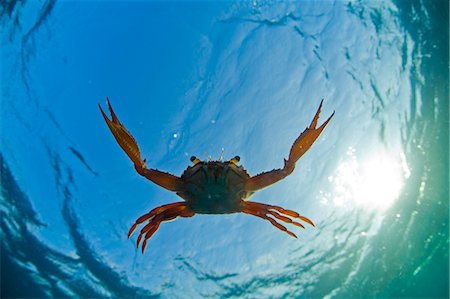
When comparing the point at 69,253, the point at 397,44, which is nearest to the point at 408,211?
the point at 397,44

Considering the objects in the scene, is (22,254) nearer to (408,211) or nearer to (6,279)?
(6,279)

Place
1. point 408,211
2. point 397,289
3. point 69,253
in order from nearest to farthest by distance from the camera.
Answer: point 69,253, point 408,211, point 397,289

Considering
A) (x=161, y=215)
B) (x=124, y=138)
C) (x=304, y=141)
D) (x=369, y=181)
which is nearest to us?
(x=124, y=138)

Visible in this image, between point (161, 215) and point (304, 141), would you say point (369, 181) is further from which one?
point (161, 215)

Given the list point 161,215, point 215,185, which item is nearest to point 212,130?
point 161,215

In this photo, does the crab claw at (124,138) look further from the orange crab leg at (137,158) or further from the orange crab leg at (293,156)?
the orange crab leg at (293,156)

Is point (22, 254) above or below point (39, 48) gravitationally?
below

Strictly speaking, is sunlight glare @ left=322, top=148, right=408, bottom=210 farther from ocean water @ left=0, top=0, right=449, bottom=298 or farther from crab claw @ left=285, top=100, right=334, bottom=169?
crab claw @ left=285, top=100, right=334, bottom=169
